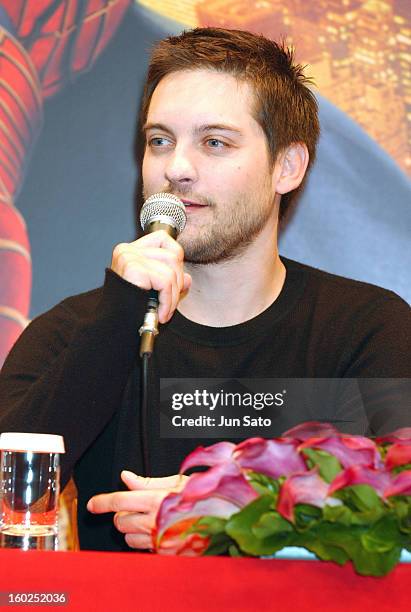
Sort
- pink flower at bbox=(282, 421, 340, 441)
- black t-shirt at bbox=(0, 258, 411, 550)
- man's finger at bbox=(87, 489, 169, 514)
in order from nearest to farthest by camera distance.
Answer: pink flower at bbox=(282, 421, 340, 441), man's finger at bbox=(87, 489, 169, 514), black t-shirt at bbox=(0, 258, 411, 550)

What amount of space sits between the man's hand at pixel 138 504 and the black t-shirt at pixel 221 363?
0.26 meters

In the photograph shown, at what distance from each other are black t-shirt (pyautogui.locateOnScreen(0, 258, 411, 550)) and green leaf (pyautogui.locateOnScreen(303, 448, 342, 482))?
30.6 inches

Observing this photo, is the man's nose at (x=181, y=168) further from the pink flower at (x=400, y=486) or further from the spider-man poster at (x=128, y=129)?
the pink flower at (x=400, y=486)

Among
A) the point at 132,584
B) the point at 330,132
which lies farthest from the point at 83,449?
the point at 330,132

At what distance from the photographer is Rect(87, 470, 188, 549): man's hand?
44.5 inches

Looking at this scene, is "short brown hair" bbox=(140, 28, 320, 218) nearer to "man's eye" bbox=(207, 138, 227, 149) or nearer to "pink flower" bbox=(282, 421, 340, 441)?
"man's eye" bbox=(207, 138, 227, 149)

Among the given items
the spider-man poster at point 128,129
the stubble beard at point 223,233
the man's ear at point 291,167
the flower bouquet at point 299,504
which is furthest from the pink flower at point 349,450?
the spider-man poster at point 128,129

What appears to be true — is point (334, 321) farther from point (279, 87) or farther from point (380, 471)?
point (380, 471)

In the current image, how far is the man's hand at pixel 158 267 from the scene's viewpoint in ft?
4.01

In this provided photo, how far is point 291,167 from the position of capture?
1.96 m

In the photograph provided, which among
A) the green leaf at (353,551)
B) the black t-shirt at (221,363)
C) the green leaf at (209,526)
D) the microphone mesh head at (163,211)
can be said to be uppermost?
the microphone mesh head at (163,211)

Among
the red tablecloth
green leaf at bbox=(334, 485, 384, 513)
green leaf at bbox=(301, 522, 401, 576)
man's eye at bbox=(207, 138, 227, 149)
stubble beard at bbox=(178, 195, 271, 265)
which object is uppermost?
man's eye at bbox=(207, 138, 227, 149)

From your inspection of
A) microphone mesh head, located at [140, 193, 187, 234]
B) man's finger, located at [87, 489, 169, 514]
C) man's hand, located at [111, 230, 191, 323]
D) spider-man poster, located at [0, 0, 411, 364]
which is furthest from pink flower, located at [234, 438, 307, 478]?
spider-man poster, located at [0, 0, 411, 364]

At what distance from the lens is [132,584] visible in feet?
2.14
